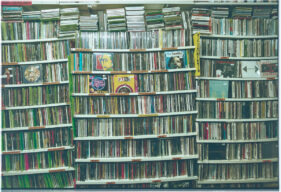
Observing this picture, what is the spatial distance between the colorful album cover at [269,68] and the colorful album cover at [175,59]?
3.29 feet

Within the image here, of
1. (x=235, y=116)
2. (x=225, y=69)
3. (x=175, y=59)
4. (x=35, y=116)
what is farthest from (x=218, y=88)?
(x=35, y=116)

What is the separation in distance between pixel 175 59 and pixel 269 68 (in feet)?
3.93

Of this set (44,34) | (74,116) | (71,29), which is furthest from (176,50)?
(44,34)

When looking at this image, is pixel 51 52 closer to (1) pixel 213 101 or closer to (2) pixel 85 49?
(2) pixel 85 49

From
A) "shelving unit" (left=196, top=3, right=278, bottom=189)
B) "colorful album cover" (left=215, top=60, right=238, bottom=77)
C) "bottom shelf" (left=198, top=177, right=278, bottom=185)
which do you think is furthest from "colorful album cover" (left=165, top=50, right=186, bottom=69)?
"bottom shelf" (left=198, top=177, right=278, bottom=185)

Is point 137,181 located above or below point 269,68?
below

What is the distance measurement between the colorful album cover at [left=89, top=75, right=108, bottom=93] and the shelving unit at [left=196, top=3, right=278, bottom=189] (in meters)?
1.17

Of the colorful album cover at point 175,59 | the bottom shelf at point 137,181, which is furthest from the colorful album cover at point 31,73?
the colorful album cover at point 175,59

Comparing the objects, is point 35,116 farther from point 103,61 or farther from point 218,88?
point 218,88

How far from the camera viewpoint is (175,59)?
2.52 metres

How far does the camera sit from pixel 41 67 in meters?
2.53

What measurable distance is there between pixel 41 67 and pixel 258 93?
278 centimetres

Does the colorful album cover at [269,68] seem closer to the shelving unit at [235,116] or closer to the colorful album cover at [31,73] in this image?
the shelving unit at [235,116]

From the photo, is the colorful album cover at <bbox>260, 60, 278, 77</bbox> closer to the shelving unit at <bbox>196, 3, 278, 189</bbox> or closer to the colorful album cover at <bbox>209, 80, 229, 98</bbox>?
the shelving unit at <bbox>196, 3, 278, 189</bbox>
